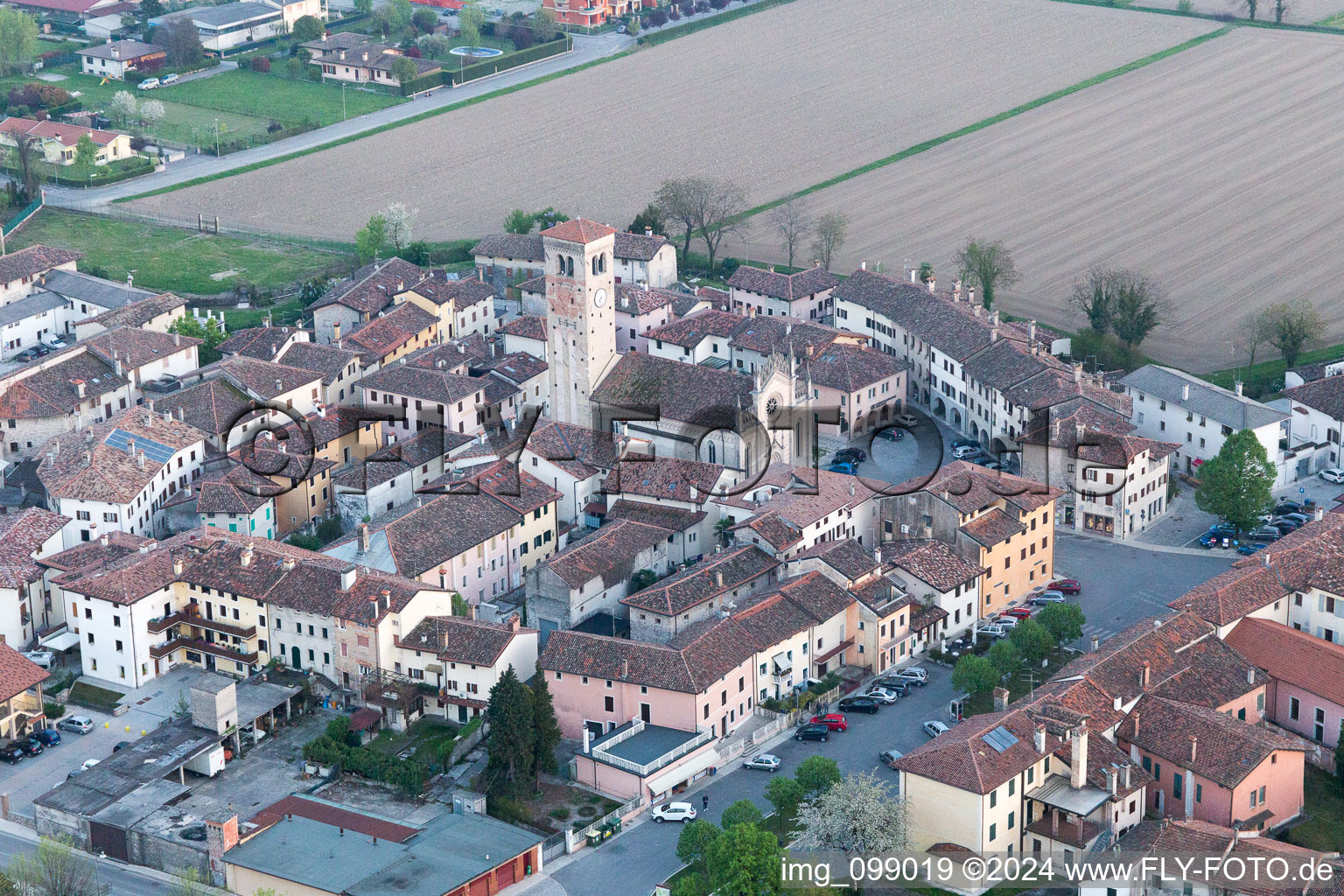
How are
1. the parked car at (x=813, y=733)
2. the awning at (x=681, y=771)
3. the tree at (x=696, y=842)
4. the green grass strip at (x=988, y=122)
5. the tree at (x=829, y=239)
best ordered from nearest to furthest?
1. the tree at (x=696, y=842)
2. the awning at (x=681, y=771)
3. the parked car at (x=813, y=733)
4. the tree at (x=829, y=239)
5. the green grass strip at (x=988, y=122)

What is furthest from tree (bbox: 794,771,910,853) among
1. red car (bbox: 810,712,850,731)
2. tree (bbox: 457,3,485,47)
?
tree (bbox: 457,3,485,47)

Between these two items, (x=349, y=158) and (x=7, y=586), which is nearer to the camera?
(x=7, y=586)

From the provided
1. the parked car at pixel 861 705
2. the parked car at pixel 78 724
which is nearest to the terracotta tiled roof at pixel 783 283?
the parked car at pixel 861 705

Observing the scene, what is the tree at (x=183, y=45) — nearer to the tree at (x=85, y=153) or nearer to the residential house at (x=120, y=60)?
the residential house at (x=120, y=60)

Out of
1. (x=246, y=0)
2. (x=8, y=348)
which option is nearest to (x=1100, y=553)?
(x=8, y=348)

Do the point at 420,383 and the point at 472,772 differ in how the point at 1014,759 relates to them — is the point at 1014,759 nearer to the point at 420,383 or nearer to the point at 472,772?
the point at 472,772

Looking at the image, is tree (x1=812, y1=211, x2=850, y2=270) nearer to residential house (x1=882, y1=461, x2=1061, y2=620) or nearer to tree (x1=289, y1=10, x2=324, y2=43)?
residential house (x1=882, y1=461, x2=1061, y2=620)
